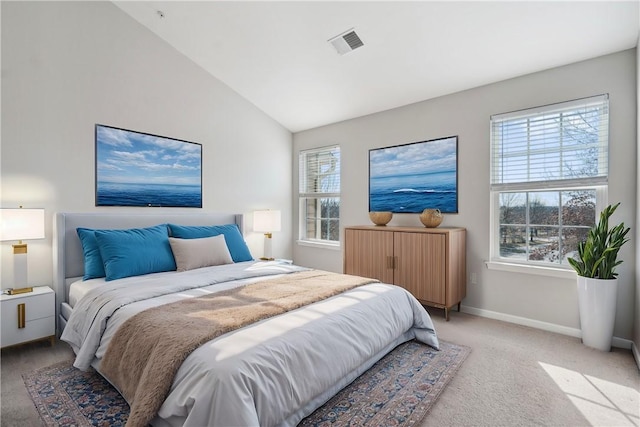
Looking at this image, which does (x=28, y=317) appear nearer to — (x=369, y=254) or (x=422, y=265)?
(x=369, y=254)

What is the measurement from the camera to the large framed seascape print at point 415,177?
3.69m

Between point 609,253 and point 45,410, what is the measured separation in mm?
3958

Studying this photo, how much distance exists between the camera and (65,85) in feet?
9.82

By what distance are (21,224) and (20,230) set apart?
5 cm

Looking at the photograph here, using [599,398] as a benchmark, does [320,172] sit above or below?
above

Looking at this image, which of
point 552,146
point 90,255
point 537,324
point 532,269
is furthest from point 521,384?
point 90,255

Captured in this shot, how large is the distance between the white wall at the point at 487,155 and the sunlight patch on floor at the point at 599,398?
88 centimetres

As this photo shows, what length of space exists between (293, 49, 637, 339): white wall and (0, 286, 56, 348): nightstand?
10.5ft

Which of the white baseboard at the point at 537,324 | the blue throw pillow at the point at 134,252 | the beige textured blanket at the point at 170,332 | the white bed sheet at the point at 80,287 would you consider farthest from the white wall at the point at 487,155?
the white bed sheet at the point at 80,287

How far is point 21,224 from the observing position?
8.50 feet

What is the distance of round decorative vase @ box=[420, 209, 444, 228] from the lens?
3.57m

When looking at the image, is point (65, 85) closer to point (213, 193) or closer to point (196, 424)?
point (213, 193)

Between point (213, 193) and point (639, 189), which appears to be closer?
point (639, 189)

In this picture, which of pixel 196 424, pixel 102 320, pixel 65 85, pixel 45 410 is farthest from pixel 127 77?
→ pixel 196 424
